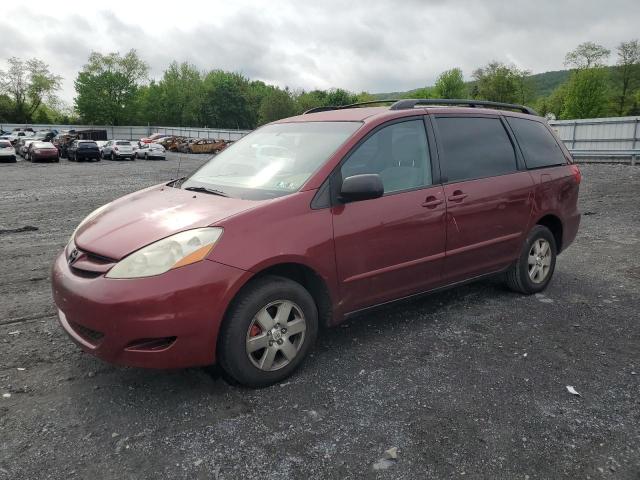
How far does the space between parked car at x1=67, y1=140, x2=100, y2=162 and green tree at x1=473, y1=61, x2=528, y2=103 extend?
56700mm

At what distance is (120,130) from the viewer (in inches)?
3152

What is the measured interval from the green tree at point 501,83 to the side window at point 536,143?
2871 inches

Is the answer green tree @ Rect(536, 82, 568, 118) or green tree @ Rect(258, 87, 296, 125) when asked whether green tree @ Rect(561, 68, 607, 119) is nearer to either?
green tree @ Rect(536, 82, 568, 118)

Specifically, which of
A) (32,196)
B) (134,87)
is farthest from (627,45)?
(134,87)

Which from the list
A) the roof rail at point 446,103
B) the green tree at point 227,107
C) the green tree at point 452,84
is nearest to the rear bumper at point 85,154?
the roof rail at point 446,103

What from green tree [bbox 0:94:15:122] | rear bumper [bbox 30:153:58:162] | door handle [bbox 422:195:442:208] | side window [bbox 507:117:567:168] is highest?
green tree [bbox 0:94:15:122]

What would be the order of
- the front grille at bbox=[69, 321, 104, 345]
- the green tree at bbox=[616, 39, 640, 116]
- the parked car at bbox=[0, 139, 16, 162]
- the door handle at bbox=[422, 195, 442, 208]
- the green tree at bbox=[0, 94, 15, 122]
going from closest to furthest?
the front grille at bbox=[69, 321, 104, 345] < the door handle at bbox=[422, 195, 442, 208] < the parked car at bbox=[0, 139, 16, 162] < the green tree at bbox=[616, 39, 640, 116] < the green tree at bbox=[0, 94, 15, 122]

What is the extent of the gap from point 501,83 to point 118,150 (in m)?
57.3

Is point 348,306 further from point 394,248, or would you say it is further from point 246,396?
point 246,396

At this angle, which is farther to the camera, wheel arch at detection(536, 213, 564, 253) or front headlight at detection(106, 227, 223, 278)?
wheel arch at detection(536, 213, 564, 253)

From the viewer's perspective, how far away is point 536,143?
5195mm

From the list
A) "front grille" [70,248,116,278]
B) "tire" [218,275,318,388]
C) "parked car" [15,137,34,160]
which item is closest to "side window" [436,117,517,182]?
"tire" [218,275,318,388]

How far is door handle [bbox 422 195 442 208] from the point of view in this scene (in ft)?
13.1

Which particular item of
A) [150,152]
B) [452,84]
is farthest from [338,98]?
[150,152]
